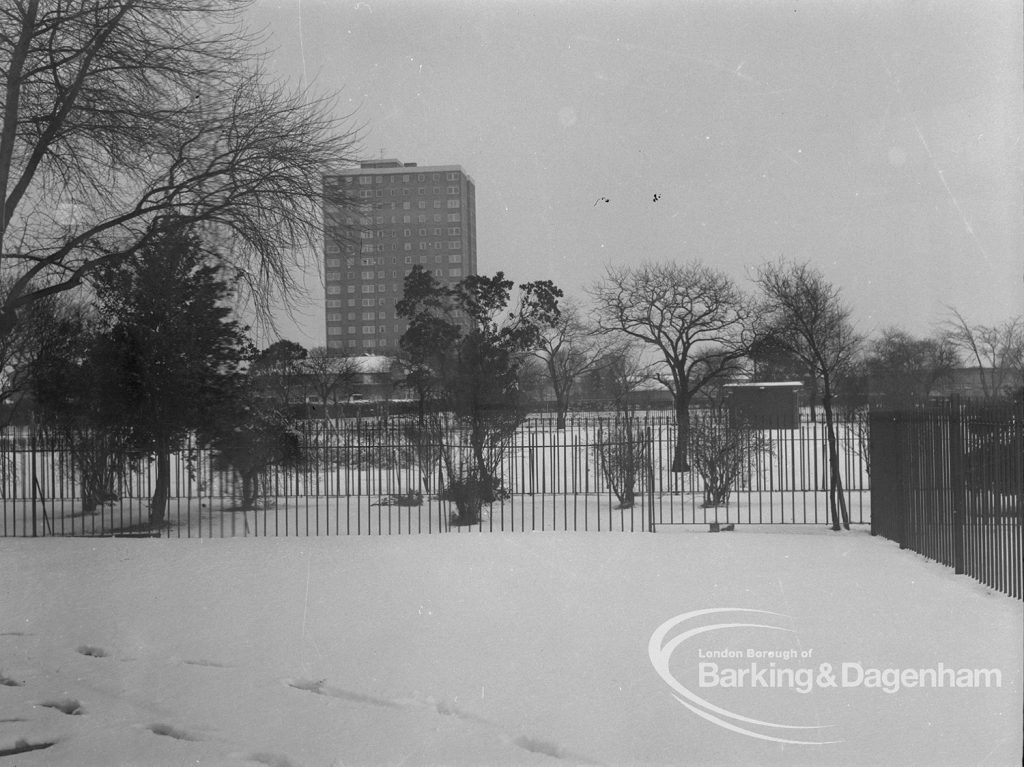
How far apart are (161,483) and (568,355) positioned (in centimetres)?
877

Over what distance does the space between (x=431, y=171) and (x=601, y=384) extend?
10.8 m

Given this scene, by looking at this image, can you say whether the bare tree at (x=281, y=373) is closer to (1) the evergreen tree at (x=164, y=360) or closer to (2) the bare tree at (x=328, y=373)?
(2) the bare tree at (x=328, y=373)

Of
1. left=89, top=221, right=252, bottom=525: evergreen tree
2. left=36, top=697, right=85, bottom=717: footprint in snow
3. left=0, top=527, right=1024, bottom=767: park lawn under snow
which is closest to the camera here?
left=0, top=527, right=1024, bottom=767: park lawn under snow

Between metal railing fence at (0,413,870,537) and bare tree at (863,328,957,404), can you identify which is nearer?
metal railing fence at (0,413,870,537)

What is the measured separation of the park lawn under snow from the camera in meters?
5.03

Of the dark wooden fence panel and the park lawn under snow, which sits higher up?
the dark wooden fence panel

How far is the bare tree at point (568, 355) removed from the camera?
1745 cm

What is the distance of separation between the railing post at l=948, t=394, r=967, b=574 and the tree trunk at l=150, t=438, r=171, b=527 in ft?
35.5

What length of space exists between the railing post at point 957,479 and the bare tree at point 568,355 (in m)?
8.61

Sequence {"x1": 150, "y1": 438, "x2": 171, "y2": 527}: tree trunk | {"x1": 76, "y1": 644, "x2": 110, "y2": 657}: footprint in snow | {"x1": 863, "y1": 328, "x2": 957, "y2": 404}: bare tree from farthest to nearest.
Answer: {"x1": 863, "y1": 328, "x2": 957, "y2": 404}: bare tree, {"x1": 150, "y1": 438, "x2": 171, "y2": 527}: tree trunk, {"x1": 76, "y1": 644, "x2": 110, "y2": 657}: footprint in snow

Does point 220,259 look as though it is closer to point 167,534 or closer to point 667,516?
point 167,534

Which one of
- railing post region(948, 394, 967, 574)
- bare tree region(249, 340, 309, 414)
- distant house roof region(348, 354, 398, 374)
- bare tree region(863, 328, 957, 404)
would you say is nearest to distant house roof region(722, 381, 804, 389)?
bare tree region(863, 328, 957, 404)

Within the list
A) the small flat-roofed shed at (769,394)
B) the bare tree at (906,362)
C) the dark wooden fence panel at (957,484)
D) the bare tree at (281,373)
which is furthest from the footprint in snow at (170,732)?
the small flat-roofed shed at (769,394)

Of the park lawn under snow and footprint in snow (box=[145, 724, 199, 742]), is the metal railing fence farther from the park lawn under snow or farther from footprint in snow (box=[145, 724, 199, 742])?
footprint in snow (box=[145, 724, 199, 742])
